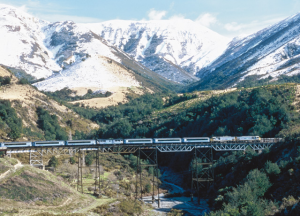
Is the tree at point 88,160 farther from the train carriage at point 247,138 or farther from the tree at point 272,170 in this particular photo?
the tree at point 272,170

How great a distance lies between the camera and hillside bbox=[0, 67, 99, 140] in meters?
103

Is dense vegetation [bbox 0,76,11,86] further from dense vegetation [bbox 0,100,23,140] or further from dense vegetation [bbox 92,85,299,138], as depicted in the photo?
dense vegetation [bbox 92,85,299,138]

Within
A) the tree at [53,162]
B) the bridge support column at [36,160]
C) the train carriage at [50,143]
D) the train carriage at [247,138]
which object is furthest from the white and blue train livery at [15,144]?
the train carriage at [247,138]

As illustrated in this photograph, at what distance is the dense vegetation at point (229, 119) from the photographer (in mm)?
81750

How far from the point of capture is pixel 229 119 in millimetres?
94688

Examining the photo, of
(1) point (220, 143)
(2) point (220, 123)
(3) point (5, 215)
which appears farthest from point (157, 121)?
(3) point (5, 215)

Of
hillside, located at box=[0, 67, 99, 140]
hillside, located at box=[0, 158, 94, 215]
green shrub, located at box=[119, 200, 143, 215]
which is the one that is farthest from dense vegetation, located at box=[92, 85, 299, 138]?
hillside, located at box=[0, 158, 94, 215]

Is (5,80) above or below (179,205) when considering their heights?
above

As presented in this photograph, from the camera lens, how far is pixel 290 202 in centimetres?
3784

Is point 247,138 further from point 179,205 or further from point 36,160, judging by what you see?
point 36,160

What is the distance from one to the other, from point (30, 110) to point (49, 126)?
10314 mm

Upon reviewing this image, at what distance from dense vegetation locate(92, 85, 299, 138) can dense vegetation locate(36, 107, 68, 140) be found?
15.4 m

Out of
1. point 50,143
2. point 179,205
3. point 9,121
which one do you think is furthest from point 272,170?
point 9,121

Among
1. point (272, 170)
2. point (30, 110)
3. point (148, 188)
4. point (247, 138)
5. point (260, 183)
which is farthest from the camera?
point (30, 110)
